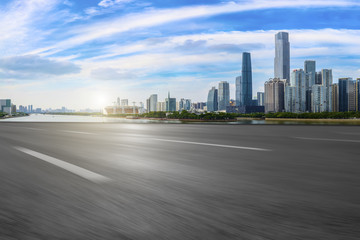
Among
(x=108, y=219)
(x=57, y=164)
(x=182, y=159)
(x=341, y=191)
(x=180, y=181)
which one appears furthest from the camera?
(x=182, y=159)

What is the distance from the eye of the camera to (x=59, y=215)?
7.33ft

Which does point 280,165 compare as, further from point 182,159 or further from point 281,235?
point 281,235

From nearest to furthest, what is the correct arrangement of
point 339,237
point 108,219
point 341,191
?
point 339,237, point 108,219, point 341,191

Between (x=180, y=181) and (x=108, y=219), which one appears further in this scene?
(x=180, y=181)

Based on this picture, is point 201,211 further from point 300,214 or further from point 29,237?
point 29,237

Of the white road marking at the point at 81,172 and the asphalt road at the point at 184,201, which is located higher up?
the asphalt road at the point at 184,201

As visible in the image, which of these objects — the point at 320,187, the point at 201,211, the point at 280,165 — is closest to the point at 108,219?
the point at 201,211

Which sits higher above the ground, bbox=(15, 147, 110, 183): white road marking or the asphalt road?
the asphalt road

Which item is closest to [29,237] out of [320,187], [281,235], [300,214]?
[281,235]

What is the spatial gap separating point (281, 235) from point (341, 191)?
4.21 ft

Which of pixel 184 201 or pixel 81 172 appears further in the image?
pixel 81 172

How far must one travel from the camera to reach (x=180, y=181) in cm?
337

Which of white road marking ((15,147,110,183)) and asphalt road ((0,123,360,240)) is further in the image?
white road marking ((15,147,110,183))

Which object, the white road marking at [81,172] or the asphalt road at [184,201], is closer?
the asphalt road at [184,201]
